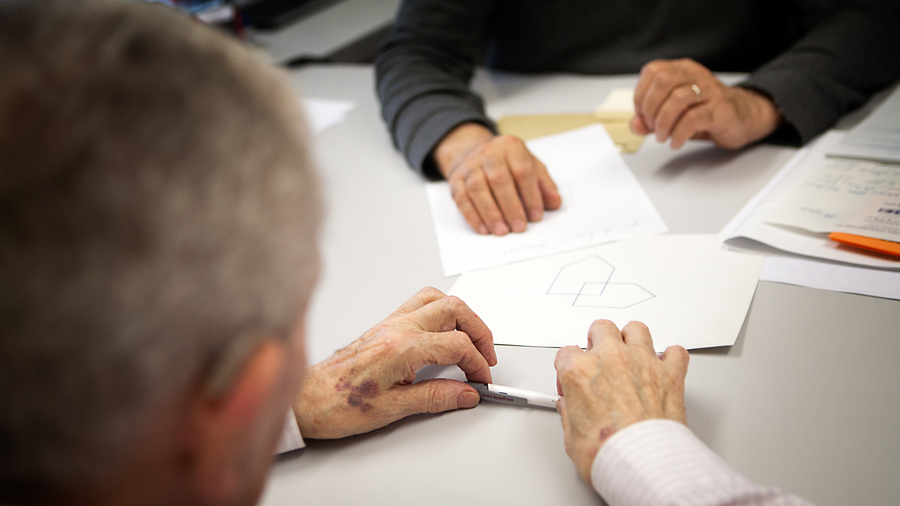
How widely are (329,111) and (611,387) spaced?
1.07 m

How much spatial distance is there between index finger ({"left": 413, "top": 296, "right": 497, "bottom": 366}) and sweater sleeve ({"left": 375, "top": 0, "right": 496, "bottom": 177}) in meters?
0.48

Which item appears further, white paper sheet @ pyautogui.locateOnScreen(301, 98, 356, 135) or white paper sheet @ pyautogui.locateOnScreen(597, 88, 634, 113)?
white paper sheet @ pyautogui.locateOnScreen(301, 98, 356, 135)

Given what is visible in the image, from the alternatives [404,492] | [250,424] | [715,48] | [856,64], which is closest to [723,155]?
[856,64]

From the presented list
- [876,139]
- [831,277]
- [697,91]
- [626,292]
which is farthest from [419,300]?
[876,139]

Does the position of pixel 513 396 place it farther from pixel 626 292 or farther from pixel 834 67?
pixel 834 67

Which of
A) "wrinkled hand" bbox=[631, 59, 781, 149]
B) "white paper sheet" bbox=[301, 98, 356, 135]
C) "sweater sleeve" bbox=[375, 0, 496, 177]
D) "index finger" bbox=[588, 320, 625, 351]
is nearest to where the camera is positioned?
"index finger" bbox=[588, 320, 625, 351]

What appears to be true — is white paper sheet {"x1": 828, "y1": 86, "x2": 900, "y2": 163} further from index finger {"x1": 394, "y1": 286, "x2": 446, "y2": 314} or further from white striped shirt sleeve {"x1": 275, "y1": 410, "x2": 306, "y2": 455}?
white striped shirt sleeve {"x1": 275, "y1": 410, "x2": 306, "y2": 455}

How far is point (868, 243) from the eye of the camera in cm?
73

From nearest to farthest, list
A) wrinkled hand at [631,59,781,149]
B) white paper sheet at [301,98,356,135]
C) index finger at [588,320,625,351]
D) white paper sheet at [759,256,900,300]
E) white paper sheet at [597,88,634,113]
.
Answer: index finger at [588,320,625,351], white paper sheet at [759,256,900,300], wrinkled hand at [631,59,781,149], white paper sheet at [597,88,634,113], white paper sheet at [301,98,356,135]

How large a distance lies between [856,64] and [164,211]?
1.24m

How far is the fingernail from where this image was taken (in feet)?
1.99

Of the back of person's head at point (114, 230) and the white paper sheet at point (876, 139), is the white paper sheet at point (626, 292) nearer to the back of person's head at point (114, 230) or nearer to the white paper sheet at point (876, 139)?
the white paper sheet at point (876, 139)

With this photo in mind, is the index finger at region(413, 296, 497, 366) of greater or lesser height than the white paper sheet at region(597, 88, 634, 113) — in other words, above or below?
below

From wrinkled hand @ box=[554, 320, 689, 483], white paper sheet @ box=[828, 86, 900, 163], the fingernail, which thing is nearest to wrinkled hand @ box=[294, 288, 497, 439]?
the fingernail
